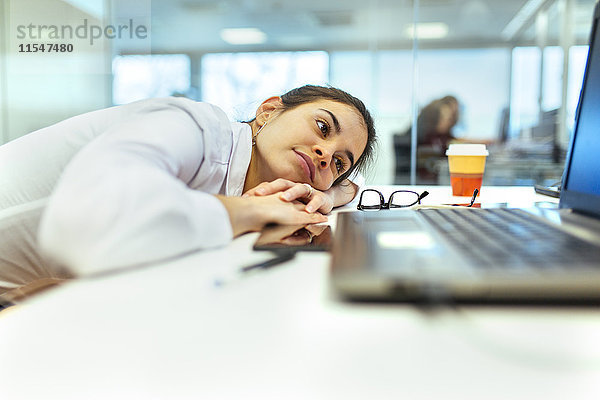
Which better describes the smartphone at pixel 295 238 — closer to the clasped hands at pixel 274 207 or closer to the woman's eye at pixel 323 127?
the clasped hands at pixel 274 207

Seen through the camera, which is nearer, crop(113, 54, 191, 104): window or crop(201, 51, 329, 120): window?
crop(113, 54, 191, 104): window

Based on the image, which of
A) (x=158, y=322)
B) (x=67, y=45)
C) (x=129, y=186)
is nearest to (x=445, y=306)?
(x=158, y=322)

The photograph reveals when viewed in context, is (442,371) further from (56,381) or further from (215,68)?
(215,68)

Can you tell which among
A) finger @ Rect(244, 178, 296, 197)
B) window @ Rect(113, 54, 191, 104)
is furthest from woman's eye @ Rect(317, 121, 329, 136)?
window @ Rect(113, 54, 191, 104)

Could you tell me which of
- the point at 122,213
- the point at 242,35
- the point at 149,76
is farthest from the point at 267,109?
the point at 242,35

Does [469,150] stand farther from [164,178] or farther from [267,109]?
[164,178]

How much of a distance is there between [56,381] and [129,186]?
0.68 feet

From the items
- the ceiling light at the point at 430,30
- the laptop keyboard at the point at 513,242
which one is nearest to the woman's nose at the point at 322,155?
the laptop keyboard at the point at 513,242

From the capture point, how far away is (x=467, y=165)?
114 cm

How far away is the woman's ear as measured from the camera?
3.46ft

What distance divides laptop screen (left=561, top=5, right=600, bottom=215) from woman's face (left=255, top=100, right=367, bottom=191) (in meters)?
0.42

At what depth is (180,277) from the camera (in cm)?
37

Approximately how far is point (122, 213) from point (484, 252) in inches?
11.6

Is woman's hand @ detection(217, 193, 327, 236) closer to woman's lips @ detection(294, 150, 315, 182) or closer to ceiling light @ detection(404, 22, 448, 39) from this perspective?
woman's lips @ detection(294, 150, 315, 182)
